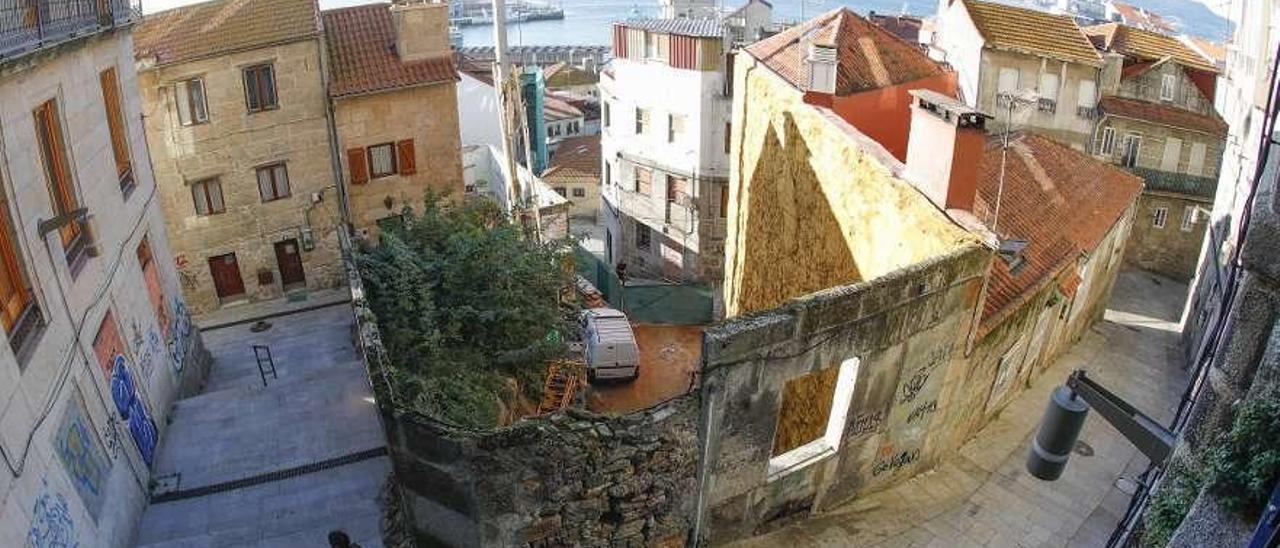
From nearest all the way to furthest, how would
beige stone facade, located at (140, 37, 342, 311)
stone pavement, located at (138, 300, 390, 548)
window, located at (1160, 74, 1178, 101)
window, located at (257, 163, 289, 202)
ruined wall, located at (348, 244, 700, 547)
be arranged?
1. ruined wall, located at (348, 244, 700, 547)
2. stone pavement, located at (138, 300, 390, 548)
3. beige stone facade, located at (140, 37, 342, 311)
4. window, located at (257, 163, 289, 202)
5. window, located at (1160, 74, 1178, 101)

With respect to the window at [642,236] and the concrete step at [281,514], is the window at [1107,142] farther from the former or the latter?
the concrete step at [281,514]

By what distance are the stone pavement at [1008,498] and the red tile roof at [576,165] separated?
30.2 meters

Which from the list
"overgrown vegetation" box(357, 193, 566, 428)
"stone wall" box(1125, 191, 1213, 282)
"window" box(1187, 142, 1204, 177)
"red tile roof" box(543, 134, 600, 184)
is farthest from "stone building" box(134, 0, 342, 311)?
"window" box(1187, 142, 1204, 177)

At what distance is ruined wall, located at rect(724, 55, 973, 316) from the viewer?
53.0 feet

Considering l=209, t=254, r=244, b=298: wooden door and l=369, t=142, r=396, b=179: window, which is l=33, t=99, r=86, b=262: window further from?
l=369, t=142, r=396, b=179: window

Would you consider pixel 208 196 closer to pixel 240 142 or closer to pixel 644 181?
pixel 240 142

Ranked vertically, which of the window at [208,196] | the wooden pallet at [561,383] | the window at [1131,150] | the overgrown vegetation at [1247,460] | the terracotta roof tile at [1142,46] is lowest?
the wooden pallet at [561,383]

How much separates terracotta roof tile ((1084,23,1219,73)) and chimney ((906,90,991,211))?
23.7m

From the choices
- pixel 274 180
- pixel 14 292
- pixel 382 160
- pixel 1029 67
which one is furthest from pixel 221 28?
pixel 1029 67

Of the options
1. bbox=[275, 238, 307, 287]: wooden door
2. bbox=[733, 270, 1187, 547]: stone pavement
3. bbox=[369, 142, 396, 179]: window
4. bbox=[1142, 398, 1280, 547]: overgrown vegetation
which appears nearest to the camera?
bbox=[1142, 398, 1280, 547]: overgrown vegetation

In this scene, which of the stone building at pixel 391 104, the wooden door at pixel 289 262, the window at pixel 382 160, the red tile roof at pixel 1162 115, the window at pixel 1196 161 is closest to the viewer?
the stone building at pixel 391 104

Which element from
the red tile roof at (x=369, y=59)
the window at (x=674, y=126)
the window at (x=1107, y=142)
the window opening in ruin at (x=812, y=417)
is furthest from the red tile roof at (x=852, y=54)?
the window at (x=1107, y=142)

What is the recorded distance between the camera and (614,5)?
176 meters

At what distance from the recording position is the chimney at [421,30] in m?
25.3
